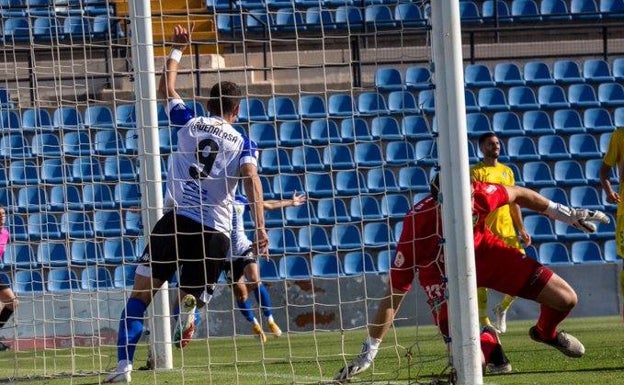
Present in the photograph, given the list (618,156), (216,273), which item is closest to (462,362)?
(216,273)

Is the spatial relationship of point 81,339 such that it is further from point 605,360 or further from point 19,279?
point 605,360

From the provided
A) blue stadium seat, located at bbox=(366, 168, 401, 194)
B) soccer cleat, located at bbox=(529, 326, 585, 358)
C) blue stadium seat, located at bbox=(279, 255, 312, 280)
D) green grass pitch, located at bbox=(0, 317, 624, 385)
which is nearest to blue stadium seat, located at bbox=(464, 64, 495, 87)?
blue stadium seat, located at bbox=(366, 168, 401, 194)

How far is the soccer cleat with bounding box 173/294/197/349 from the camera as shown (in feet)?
31.9

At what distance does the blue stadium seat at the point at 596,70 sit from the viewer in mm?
19781

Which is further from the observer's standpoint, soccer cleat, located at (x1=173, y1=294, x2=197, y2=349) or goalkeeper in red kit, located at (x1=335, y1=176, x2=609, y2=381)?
soccer cleat, located at (x1=173, y1=294, x2=197, y2=349)

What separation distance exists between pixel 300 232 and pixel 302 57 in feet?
9.38

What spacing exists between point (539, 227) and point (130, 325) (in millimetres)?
10833

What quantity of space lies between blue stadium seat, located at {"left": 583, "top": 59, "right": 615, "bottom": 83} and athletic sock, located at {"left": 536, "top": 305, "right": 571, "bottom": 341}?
454 inches

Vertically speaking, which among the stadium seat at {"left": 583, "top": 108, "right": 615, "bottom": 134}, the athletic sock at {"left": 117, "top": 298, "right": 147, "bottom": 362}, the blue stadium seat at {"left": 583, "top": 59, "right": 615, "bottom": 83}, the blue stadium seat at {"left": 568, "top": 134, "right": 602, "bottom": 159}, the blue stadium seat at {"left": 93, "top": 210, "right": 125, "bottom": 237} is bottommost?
the athletic sock at {"left": 117, "top": 298, "right": 147, "bottom": 362}

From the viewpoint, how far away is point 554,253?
59.1 feet

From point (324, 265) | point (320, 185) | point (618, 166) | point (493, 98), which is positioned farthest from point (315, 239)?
point (618, 166)

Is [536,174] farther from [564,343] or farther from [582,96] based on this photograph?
[564,343]

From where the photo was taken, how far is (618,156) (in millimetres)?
10016

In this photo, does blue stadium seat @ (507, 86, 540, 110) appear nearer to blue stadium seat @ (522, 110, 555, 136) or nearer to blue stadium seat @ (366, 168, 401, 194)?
blue stadium seat @ (522, 110, 555, 136)
